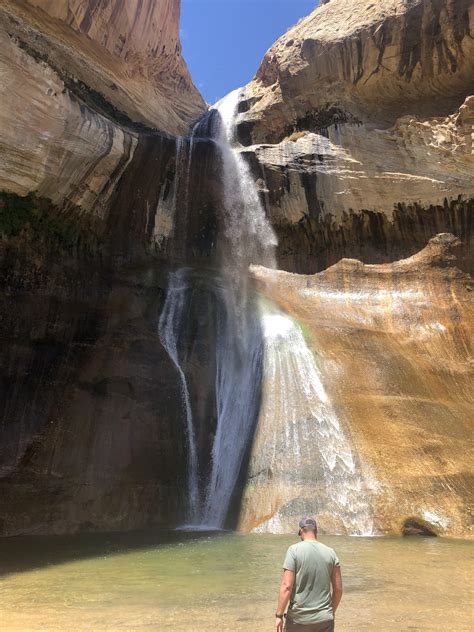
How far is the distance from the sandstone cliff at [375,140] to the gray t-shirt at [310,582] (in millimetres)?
16068

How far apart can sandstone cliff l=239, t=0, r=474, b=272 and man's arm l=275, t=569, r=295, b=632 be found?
16.2 meters

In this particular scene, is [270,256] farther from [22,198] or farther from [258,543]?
[258,543]

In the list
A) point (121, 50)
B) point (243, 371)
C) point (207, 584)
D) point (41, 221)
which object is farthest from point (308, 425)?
point (121, 50)

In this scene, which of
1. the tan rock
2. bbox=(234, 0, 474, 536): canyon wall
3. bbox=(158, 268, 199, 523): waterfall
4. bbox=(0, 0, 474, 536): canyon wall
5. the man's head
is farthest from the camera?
the tan rock

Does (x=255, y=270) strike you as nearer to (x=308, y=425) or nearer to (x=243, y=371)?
(x=243, y=371)

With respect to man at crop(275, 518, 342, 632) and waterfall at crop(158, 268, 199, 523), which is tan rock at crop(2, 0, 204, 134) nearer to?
waterfall at crop(158, 268, 199, 523)

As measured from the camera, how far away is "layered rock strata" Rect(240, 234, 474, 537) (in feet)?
34.3

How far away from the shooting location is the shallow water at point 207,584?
455 centimetres

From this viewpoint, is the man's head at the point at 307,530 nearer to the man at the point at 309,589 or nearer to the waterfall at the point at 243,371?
the man at the point at 309,589

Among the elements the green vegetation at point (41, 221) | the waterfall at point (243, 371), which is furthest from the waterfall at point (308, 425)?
the green vegetation at point (41, 221)

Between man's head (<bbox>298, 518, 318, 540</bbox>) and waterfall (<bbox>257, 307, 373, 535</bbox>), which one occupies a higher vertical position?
waterfall (<bbox>257, 307, 373, 535</bbox>)

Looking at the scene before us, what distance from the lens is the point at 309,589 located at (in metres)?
3.41

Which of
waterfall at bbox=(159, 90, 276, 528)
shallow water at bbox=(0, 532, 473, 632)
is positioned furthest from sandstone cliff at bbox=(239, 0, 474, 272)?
shallow water at bbox=(0, 532, 473, 632)

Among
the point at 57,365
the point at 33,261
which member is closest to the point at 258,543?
the point at 57,365
